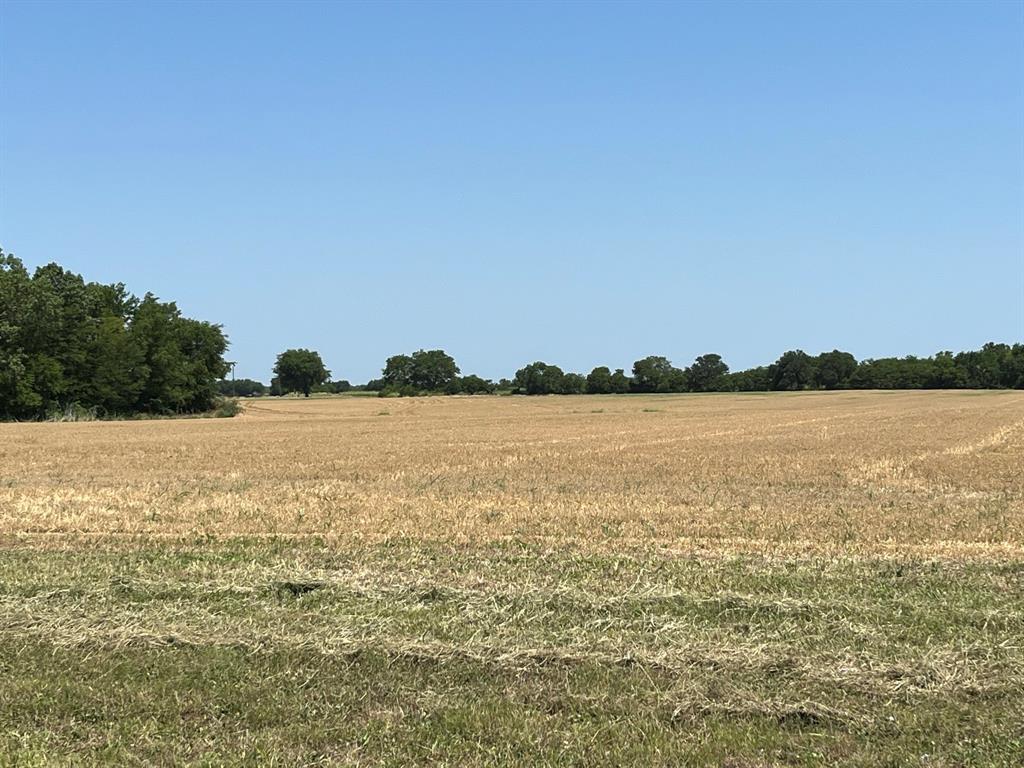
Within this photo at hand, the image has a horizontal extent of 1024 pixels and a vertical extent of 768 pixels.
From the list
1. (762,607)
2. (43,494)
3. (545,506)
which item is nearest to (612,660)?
(762,607)

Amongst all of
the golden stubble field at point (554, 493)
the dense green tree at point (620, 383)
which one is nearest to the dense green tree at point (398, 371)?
the dense green tree at point (620, 383)

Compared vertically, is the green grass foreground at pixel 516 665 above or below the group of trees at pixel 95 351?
below

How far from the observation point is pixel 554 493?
17453 millimetres

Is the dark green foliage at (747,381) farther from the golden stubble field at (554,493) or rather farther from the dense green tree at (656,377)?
the golden stubble field at (554,493)

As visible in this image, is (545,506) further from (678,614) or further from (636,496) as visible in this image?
(678,614)

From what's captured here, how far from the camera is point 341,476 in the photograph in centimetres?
2188

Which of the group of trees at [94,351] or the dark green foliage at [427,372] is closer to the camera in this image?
the group of trees at [94,351]

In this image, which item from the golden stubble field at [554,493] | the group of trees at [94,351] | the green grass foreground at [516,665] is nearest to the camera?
the green grass foreground at [516,665]

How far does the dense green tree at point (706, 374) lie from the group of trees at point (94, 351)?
112240 mm

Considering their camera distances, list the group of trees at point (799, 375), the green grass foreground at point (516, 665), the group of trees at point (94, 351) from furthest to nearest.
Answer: the group of trees at point (799, 375) < the group of trees at point (94, 351) < the green grass foreground at point (516, 665)

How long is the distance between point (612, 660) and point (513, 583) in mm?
2623

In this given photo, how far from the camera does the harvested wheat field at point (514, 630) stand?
5.02m

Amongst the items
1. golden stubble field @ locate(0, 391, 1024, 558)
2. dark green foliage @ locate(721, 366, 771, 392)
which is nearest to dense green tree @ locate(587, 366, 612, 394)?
dark green foliage @ locate(721, 366, 771, 392)

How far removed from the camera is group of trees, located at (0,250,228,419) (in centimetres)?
6381
